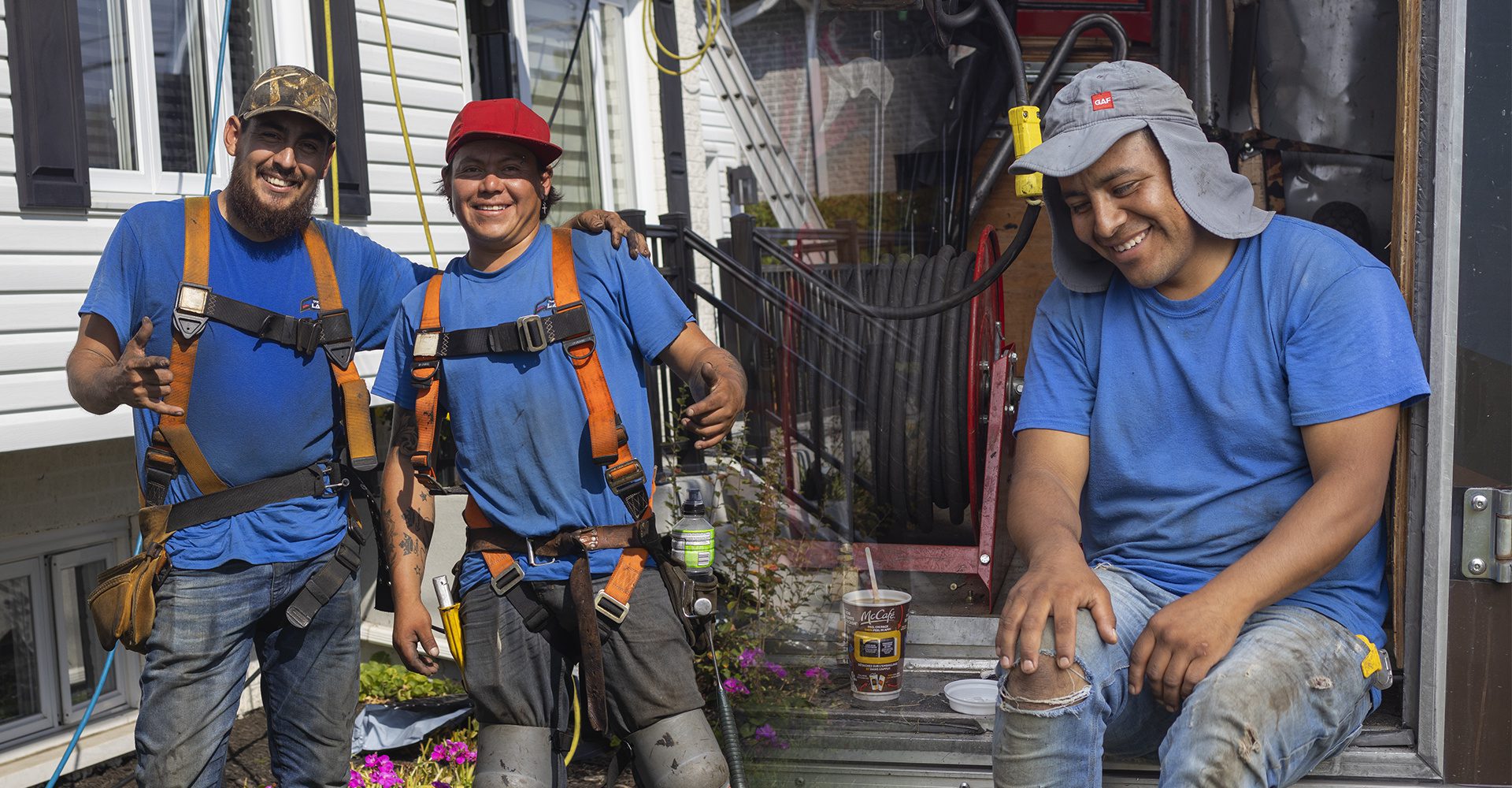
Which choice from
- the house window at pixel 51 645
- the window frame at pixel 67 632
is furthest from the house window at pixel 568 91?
the house window at pixel 51 645

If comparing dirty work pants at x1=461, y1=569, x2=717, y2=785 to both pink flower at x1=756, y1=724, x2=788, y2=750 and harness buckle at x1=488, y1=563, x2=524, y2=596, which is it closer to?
harness buckle at x1=488, y1=563, x2=524, y2=596

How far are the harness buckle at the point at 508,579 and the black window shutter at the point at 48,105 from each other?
262 centimetres

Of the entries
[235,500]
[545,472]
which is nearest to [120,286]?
[235,500]

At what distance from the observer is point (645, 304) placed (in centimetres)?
248

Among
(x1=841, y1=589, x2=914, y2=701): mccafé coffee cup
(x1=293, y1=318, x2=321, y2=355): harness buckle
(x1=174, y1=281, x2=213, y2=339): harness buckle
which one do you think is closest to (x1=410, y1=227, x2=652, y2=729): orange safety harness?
(x1=293, y1=318, x2=321, y2=355): harness buckle

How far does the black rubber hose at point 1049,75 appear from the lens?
414 cm

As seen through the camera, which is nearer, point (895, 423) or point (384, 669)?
point (895, 423)

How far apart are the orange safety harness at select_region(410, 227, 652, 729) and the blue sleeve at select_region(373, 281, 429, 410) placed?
56 millimetres

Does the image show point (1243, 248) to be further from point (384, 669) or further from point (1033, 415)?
point (384, 669)

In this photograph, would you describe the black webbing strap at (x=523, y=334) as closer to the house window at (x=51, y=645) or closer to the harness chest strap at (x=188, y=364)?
the harness chest strap at (x=188, y=364)

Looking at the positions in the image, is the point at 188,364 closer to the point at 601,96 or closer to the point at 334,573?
the point at 334,573

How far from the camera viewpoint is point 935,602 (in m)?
3.96

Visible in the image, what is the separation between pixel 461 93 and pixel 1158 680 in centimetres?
493

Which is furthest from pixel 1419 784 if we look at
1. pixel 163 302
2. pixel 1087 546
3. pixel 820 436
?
pixel 163 302
